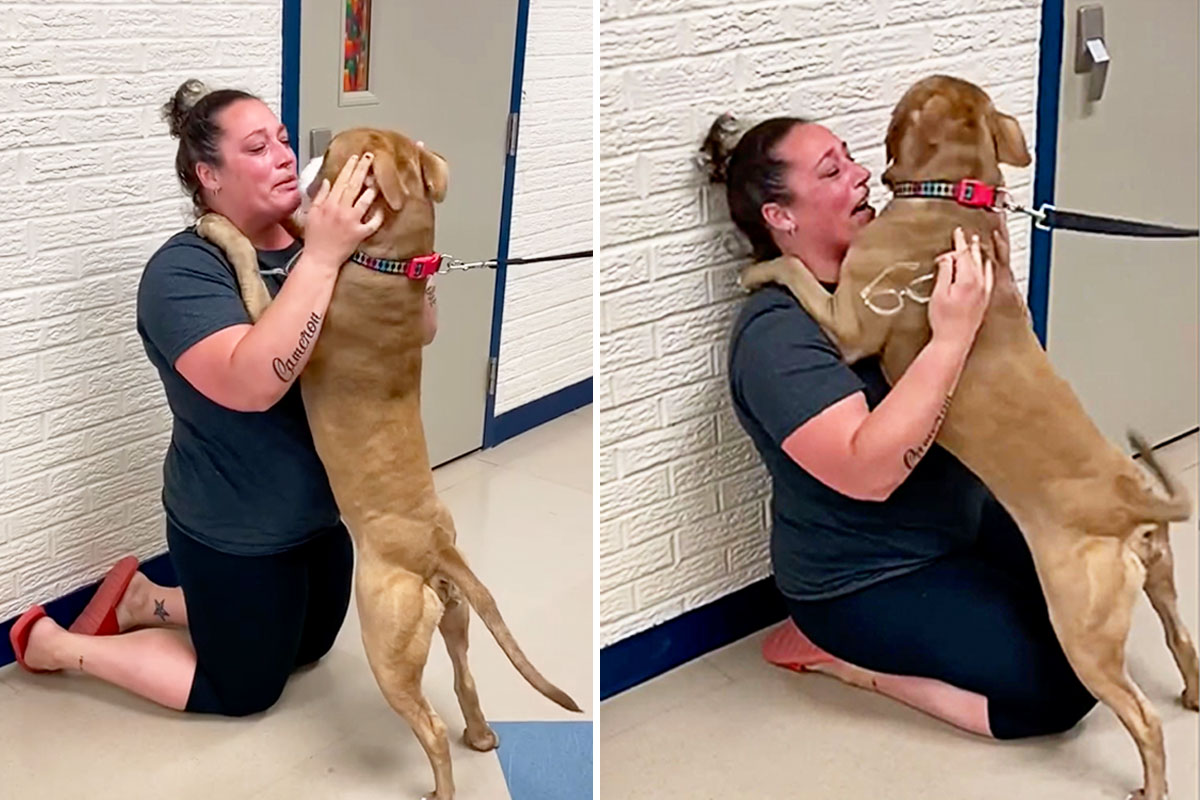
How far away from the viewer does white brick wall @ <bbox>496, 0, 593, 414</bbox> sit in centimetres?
167

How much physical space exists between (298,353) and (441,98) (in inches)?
24.3

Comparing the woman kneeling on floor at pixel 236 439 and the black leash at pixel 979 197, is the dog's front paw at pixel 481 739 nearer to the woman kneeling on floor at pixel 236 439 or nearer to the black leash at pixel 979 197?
the woman kneeling on floor at pixel 236 439

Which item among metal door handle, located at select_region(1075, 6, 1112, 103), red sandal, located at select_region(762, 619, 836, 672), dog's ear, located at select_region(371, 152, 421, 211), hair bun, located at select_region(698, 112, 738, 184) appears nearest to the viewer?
dog's ear, located at select_region(371, 152, 421, 211)

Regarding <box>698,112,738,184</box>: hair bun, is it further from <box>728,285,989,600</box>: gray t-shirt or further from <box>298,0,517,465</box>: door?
<box>298,0,517,465</box>: door

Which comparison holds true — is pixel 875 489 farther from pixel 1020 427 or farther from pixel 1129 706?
pixel 1129 706

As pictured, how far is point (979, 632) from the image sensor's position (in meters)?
1.55

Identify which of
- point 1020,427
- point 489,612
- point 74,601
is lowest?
point 74,601

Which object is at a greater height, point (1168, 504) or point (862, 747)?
point (1168, 504)

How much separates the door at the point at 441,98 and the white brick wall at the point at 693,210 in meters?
0.30

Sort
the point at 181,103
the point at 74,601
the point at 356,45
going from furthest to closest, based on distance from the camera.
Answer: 1. the point at 74,601
2. the point at 356,45
3. the point at 181,103

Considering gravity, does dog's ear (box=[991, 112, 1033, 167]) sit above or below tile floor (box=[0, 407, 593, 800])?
above

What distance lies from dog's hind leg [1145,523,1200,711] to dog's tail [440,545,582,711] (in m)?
0.73

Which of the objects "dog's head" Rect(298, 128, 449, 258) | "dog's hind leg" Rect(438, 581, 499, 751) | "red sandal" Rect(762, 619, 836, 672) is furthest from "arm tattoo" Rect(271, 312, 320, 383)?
"red sandal" Rect(762, 619, 836, 672)

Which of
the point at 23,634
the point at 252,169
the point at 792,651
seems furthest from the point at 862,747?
the point at 23,634
